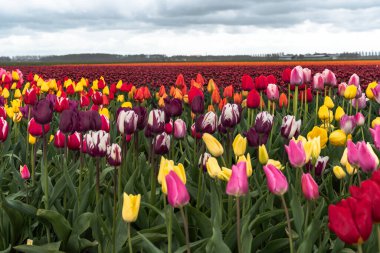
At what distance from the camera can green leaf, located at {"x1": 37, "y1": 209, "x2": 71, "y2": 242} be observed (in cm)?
254

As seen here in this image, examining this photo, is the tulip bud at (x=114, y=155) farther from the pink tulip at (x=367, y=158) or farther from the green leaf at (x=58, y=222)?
the pink tulip at (x=367, y=158)

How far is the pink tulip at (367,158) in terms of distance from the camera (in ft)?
6.56

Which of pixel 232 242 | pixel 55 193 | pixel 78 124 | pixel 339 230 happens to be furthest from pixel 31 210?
pixel 339 230

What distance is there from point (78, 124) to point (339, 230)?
1689 mm

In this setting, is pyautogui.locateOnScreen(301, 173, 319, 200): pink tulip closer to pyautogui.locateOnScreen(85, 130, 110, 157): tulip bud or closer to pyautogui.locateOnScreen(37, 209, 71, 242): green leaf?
pyautogui.locateOnScreen(85, 130, 110, 157): tulip bud

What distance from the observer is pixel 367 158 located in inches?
78.9

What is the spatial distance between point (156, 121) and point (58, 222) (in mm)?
739

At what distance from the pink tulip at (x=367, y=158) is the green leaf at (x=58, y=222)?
59.1 inches

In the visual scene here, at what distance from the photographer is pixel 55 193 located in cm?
289

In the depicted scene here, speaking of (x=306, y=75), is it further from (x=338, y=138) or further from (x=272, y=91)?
(x=338, y=138)

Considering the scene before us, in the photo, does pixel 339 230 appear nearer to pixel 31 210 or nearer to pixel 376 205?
pixel 376 205

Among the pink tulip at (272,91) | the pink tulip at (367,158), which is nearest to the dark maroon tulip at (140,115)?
the pink tulip at (367,158)

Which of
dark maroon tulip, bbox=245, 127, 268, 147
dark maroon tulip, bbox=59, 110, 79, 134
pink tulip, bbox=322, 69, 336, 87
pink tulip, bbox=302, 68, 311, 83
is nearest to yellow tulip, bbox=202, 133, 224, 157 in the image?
dark maroon tulip, bbox=245, 127, 268, 147

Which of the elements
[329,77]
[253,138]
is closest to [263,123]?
[253,138]
